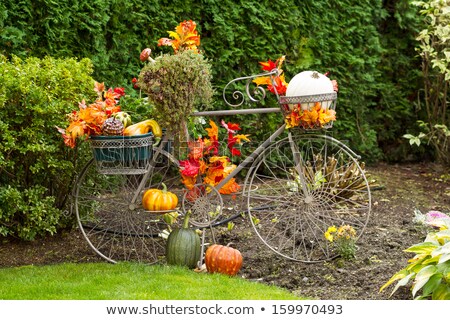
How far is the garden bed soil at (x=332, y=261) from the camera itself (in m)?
4.73

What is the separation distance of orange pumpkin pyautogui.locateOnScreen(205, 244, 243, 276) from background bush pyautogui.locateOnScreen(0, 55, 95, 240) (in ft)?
4.20

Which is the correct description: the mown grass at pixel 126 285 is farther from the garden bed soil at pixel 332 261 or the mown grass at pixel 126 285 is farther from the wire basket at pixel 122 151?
the wire basket at pixel 122 151

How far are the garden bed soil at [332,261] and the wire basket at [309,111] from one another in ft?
3.00

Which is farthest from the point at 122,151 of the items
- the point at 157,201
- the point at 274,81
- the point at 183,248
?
the point at 274,81

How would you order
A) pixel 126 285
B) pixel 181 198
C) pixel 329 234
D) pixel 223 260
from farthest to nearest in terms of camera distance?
pixel 181 198, pixel 329 234, pixel 223 260, pixel 126 285

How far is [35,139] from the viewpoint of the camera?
212 inches

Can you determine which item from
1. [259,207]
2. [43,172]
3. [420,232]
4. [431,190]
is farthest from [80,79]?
[431,190]

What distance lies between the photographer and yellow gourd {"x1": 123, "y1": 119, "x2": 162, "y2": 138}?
5020 mm

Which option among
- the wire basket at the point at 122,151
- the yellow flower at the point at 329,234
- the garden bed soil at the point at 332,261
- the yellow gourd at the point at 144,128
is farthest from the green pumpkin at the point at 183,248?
the yellow flower at the point at 329,234

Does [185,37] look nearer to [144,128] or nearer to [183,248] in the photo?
[144,128]

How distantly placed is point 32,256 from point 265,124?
116 inches

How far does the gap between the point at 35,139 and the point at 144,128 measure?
83cm

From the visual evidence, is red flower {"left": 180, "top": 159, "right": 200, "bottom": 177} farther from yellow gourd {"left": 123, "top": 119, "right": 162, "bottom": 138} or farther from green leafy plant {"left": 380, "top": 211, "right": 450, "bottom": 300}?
green leafy plant {"left": 380, "top": 211, "right": 450, "bottom": 300}

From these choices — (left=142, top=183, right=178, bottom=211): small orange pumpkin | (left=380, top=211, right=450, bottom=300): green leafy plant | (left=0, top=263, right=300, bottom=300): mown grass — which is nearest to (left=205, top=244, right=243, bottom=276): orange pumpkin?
(left=0, top=263, right=300, bottom=300): mown grass
